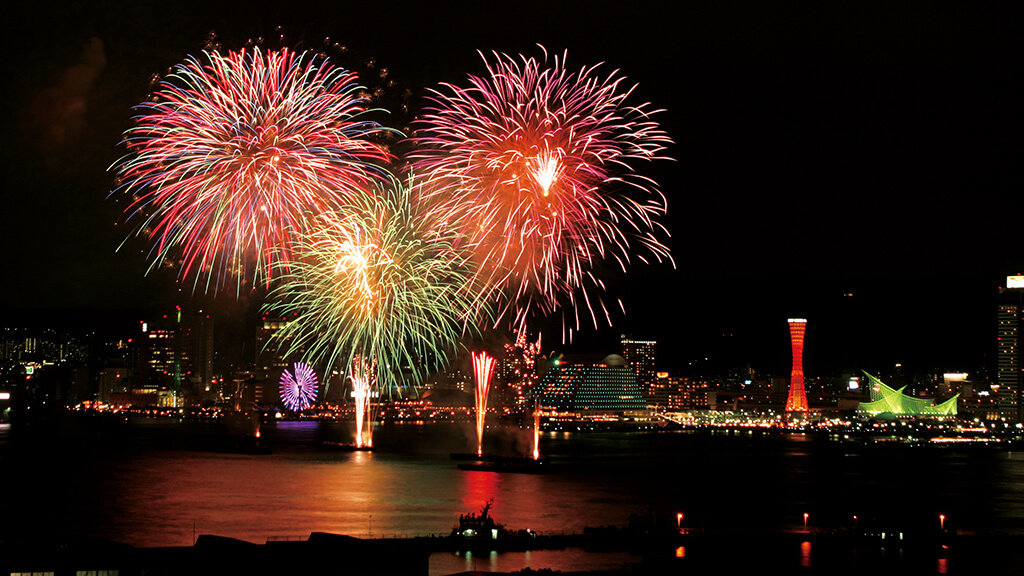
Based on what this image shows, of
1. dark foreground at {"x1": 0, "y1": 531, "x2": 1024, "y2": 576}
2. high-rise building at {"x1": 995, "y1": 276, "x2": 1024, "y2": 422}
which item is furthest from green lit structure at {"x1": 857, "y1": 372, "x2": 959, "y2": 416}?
dark foreground at {"x1": 0, "y1": 531, "x2": 1024, "y2": 576}

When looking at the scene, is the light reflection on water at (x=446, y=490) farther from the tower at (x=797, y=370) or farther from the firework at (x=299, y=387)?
the firework at (x=299, y=387)

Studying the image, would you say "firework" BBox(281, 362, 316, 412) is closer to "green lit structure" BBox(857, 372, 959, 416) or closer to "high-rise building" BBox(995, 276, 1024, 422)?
"green lit structure" BBox(857, 372, 959, 416)

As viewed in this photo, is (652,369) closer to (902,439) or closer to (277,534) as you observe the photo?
(902,439)

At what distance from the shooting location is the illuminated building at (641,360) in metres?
132

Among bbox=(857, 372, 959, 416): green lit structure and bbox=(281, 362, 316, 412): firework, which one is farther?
bbox=(281, 362, 316, 412): firework

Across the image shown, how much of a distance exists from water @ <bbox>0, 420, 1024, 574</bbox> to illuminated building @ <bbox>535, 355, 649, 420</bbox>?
138 ft

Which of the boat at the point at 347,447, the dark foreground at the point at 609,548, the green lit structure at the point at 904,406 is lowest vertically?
the boat at the point at 347,447

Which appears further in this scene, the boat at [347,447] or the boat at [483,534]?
the boat at [347,447]

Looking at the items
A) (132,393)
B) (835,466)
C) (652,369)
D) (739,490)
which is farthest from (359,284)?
(132,393)

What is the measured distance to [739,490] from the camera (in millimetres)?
38500

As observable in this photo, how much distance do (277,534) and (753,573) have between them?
12.2 m

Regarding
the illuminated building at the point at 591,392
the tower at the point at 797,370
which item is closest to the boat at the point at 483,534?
the tower at the point at 797,370

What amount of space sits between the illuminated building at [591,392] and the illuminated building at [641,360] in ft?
71.1

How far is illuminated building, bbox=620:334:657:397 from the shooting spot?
132 meters
